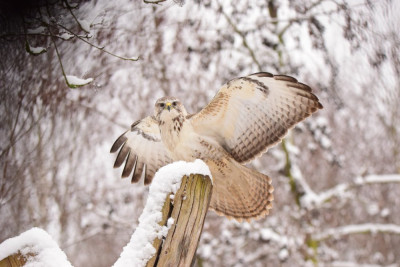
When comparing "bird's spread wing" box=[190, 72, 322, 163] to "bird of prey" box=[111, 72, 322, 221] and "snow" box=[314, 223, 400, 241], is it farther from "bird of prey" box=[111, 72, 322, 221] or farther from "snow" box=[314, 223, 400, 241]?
"snow" box=[314, 223, 400, 241]

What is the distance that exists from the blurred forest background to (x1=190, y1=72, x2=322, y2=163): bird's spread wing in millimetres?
681

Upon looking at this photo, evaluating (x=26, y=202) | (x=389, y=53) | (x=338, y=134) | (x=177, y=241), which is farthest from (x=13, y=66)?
(x=338, y=134)

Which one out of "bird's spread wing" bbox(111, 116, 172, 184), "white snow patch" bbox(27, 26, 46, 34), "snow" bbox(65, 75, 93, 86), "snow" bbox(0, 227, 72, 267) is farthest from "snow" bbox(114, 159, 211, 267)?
"bird's spread wing" bbox(111, 116, 172, 184)

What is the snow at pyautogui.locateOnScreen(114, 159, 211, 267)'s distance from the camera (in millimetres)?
1549

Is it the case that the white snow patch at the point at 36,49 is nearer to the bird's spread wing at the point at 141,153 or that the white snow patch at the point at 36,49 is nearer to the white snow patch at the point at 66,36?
the white snow patch at the point at 66,36

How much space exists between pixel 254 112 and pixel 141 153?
0.91m

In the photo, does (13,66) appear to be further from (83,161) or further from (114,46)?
(83,161)

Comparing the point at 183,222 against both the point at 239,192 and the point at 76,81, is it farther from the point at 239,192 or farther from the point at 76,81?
the point at 239,192

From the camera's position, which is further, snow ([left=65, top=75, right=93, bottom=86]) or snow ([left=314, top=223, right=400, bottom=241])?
snow ([left=314, top=223, right=400, bottom=241])

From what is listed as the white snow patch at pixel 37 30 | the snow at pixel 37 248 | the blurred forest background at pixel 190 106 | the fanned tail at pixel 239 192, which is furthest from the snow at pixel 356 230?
the snow at pixel 37 248

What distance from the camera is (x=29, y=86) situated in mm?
3027

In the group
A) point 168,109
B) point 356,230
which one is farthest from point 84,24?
point 356,230

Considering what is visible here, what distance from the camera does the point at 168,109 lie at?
276 centimetres

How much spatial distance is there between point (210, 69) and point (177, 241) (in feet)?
16.1
